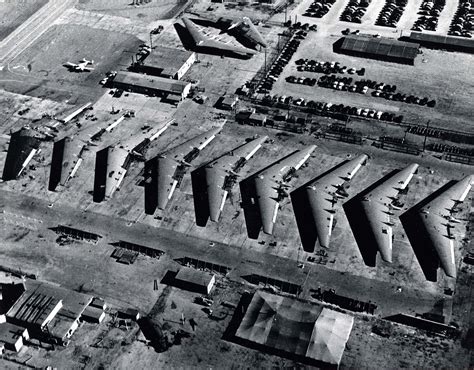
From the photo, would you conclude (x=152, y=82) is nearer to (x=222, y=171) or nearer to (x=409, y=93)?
(x=222, y=171)

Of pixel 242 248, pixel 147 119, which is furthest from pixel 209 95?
pixel 242 248

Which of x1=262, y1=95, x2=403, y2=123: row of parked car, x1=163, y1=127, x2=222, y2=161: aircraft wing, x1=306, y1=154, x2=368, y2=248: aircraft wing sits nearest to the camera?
x1=306, y1=154, x2=368, y2=248: aircraft wing

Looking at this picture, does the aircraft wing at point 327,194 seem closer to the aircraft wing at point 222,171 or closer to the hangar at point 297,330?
the aircraft wing at point 222,171

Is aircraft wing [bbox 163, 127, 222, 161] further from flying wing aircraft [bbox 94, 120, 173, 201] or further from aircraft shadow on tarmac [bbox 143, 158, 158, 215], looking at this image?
flying wing aircraft [bbox 94, 120, 173, 201]

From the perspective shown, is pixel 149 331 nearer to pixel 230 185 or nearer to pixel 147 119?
pixel 230 185

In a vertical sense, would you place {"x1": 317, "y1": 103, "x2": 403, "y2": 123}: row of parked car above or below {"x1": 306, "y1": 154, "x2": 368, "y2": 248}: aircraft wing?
below

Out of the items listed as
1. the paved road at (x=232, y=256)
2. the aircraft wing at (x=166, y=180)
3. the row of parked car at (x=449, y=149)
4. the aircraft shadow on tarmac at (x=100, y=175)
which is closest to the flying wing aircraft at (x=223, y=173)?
the aircraft wing at (x=166, y=180)

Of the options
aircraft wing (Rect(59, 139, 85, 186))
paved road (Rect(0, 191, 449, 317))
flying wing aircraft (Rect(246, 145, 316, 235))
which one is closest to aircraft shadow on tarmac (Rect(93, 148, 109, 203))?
aircraft wing (Rect(59, 139, 85, 186))

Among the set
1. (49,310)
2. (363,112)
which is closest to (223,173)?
(363,112)
